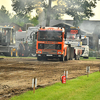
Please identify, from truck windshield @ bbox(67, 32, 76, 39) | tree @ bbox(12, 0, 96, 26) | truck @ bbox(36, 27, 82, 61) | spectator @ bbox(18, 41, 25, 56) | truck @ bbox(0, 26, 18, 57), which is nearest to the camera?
truck @ bbox(36, 27, 82, 61)

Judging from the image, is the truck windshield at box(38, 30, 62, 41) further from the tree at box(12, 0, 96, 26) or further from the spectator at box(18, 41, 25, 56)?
the tree at box(12, 0, 96, 26)

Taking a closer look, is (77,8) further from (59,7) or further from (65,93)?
(65,93)

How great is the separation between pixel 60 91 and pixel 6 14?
166 metres

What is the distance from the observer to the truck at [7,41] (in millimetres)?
36750

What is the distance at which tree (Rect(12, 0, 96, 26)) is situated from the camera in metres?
47.2

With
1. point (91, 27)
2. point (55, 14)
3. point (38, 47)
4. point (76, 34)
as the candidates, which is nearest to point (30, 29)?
point (55, 14)

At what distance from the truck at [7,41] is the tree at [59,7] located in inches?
344

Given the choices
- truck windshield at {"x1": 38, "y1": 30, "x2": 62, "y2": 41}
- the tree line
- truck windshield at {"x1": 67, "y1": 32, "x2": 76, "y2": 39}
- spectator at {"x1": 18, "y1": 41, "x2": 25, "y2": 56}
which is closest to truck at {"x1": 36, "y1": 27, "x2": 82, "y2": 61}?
truck windshield at {"x1": 38, "y1": 30, "x2": 62, "y2": 41}

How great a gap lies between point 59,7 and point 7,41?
496 inches

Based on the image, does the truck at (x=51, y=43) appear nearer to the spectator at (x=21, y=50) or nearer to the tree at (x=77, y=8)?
the spectator at (x=21, y=50)

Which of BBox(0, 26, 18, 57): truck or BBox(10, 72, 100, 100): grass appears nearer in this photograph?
BBox(10, 72, 100, 100): grass

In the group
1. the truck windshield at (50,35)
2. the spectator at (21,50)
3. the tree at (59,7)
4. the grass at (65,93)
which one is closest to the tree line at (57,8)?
the tree at (59,7)

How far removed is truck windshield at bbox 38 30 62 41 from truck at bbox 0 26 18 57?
7459mm

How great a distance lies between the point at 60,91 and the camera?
36.8ft
